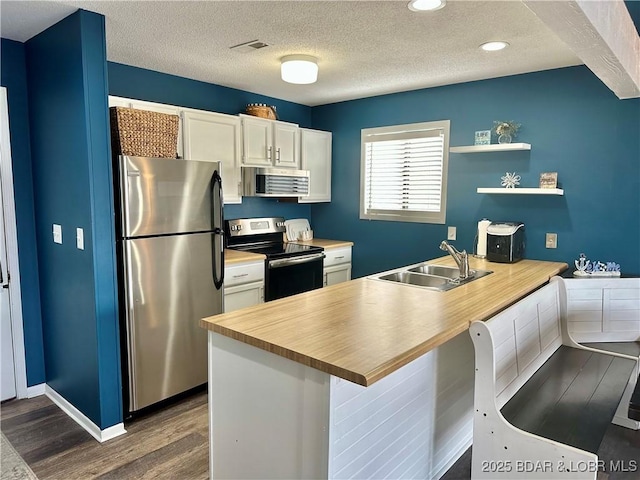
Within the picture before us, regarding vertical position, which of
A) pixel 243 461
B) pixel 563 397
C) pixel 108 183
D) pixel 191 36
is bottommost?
pixel 243 461

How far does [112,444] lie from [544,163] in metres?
3.48

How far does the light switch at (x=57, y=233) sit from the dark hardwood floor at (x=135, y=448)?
1120 millimetres

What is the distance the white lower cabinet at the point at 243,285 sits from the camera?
3232 mm

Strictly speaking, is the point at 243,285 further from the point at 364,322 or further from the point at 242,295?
the point at 364,322

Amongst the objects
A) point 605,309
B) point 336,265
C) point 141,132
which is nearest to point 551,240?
point 605,309

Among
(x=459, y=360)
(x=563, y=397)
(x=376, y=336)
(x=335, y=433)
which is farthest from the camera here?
(x=459, y=360)

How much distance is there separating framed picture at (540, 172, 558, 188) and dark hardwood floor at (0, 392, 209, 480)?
2.91 m

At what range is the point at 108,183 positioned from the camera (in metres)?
2.39

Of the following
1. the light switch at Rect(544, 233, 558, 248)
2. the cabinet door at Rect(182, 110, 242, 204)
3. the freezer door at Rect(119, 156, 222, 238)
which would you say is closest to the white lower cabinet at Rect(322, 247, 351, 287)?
the cabinet door at Rect(182, 110, 242, 204)

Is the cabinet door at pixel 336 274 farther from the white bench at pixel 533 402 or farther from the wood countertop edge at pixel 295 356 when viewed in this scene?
the wood countertop edge at pixel 295 356

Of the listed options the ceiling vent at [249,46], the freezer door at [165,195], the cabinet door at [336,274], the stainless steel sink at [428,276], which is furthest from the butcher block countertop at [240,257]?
the ceiling vent at [249,46]

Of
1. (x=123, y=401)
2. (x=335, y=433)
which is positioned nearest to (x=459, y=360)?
(x=335, y=433)

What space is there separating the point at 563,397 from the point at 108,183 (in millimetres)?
2561

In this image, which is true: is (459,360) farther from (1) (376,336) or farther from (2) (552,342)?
(1) (376,336)
